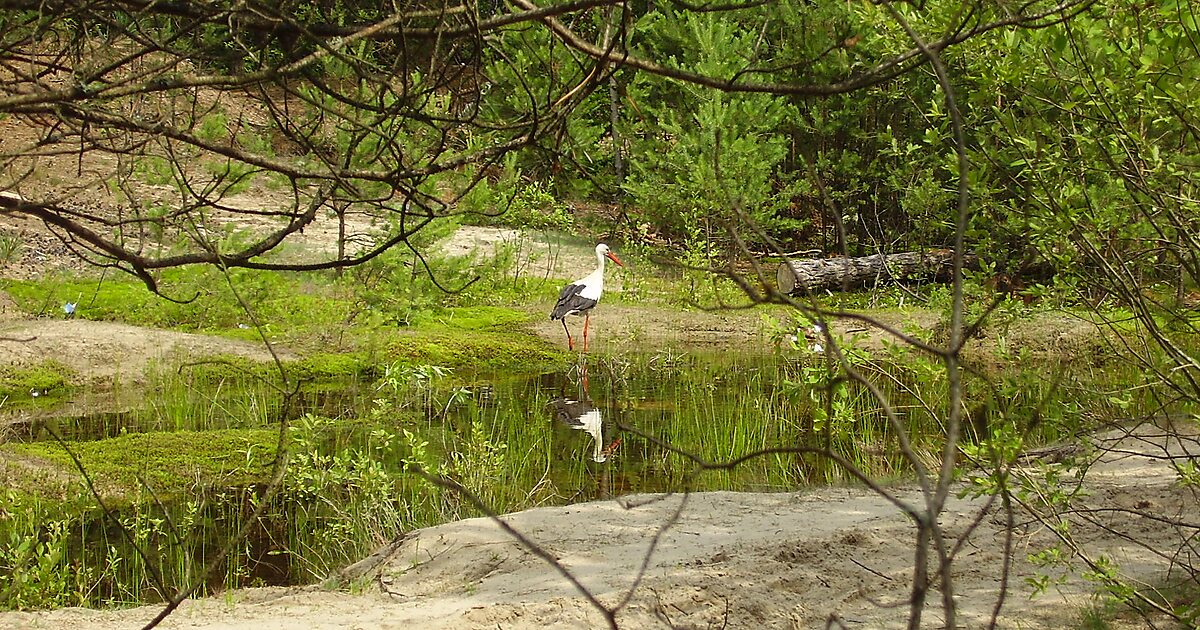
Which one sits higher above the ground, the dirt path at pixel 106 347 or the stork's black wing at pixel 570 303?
the stork's black wing at pixel 570 303

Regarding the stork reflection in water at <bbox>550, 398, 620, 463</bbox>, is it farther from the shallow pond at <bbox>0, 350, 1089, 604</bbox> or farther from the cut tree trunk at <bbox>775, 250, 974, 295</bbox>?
the cut tree trunk at <bbox>775, 250, 974, 295</bbox>

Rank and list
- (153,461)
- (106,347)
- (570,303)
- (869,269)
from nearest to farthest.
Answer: (153,461)
(106,347)
(570,303)
(869,269)

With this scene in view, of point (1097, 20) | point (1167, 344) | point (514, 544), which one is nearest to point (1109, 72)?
point (1097, 20)

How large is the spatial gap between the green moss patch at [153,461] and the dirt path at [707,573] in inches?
73.1

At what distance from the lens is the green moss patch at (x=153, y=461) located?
6.96m

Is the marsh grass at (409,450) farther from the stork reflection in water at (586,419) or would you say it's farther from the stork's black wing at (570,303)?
the stork's black wing at (570,303)

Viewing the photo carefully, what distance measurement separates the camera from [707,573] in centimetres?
486

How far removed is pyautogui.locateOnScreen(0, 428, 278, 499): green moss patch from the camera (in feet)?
22.8

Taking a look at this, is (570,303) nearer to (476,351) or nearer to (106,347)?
(476,351)

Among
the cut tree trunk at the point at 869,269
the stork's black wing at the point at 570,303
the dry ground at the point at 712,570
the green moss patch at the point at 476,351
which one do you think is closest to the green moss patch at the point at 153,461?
the dry ground at the point at 712,570

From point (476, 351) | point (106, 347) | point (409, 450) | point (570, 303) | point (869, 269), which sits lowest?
point (409, 450)

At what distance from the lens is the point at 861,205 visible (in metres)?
17.9

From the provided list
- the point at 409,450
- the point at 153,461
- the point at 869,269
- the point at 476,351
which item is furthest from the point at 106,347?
the point at 869,269

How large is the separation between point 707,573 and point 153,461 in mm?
4122
